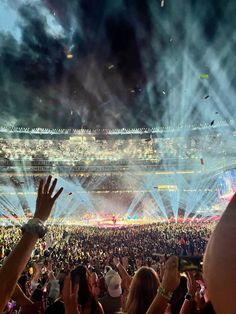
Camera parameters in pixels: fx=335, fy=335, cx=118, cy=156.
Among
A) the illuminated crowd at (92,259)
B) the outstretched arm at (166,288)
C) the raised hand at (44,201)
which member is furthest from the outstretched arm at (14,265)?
the illuminated crowd at (92,259)

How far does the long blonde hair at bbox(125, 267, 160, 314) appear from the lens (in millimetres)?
2824

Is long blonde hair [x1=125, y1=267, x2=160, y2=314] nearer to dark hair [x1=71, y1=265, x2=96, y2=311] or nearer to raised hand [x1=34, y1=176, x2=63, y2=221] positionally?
dark hair [x1=71, y1=265, x2=96, y2=311]

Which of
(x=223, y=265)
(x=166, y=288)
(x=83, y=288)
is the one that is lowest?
(x=223, y=265)

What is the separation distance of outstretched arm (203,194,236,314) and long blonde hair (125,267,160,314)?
2.15m

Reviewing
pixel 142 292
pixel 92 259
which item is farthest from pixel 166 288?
pixel 92 259

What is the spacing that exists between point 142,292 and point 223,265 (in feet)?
7.75

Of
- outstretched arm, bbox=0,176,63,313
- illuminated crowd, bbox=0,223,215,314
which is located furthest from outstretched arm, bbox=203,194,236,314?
illuminated crowd, bbox=0,223,215,314

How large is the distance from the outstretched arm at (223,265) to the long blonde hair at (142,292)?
2.15 m

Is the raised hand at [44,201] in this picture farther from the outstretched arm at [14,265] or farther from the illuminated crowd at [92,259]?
the illuminated crowd at [92,259]

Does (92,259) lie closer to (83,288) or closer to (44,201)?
Answer: (83,288)

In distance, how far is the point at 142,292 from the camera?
297 centimetres

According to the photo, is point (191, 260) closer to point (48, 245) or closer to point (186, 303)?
point (186, 303)

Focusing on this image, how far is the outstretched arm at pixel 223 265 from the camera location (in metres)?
0.78

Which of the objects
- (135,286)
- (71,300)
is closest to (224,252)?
(71,300)
